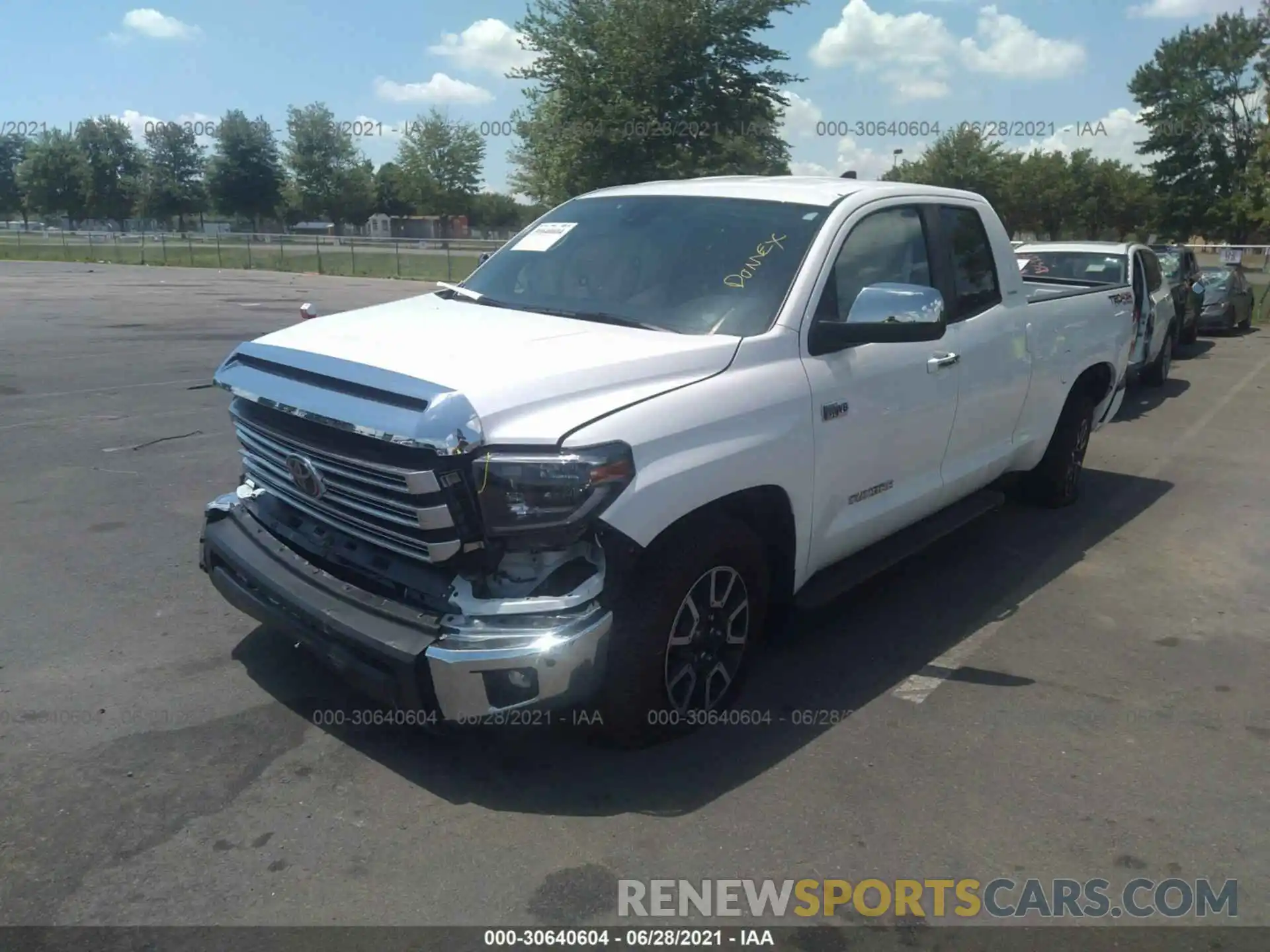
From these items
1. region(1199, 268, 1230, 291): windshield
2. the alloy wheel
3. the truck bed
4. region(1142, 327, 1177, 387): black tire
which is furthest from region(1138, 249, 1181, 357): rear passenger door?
the alloy wheel

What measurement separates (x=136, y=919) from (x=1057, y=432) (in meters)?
5.95

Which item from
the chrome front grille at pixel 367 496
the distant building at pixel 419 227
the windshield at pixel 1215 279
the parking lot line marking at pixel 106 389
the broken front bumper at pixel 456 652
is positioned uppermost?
the distant building at pixel 419 227

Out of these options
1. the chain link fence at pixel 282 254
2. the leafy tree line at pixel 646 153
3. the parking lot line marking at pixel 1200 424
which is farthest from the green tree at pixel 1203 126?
the parking lot line marking at pixel 1200 424

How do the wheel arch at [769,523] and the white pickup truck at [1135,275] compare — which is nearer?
the wheel arch at [769,523]

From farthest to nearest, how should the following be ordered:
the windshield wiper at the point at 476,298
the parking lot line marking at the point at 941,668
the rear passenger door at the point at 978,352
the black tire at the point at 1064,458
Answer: the black tire at the point at 1064,458 → the rear passenger door at the point at 978,352 → the windshield wiper at the point at 476,298 → the parking lot line marking at the point at 941,668

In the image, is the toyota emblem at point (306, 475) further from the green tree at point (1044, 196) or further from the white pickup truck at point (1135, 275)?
the green tree at point (1044, 196)

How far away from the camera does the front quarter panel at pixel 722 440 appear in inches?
131

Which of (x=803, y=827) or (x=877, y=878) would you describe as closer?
(x=877, y=878)

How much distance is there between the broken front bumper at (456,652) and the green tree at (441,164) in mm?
79019

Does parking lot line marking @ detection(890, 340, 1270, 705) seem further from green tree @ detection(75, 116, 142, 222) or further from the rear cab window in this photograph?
green tree @ detection(75, 116, 142, 222)

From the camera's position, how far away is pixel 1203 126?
197ft

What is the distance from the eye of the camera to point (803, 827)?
11.2ft

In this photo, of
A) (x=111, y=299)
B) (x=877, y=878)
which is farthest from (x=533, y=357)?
(x=111, y=299)

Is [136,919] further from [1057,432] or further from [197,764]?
[1057,432]
